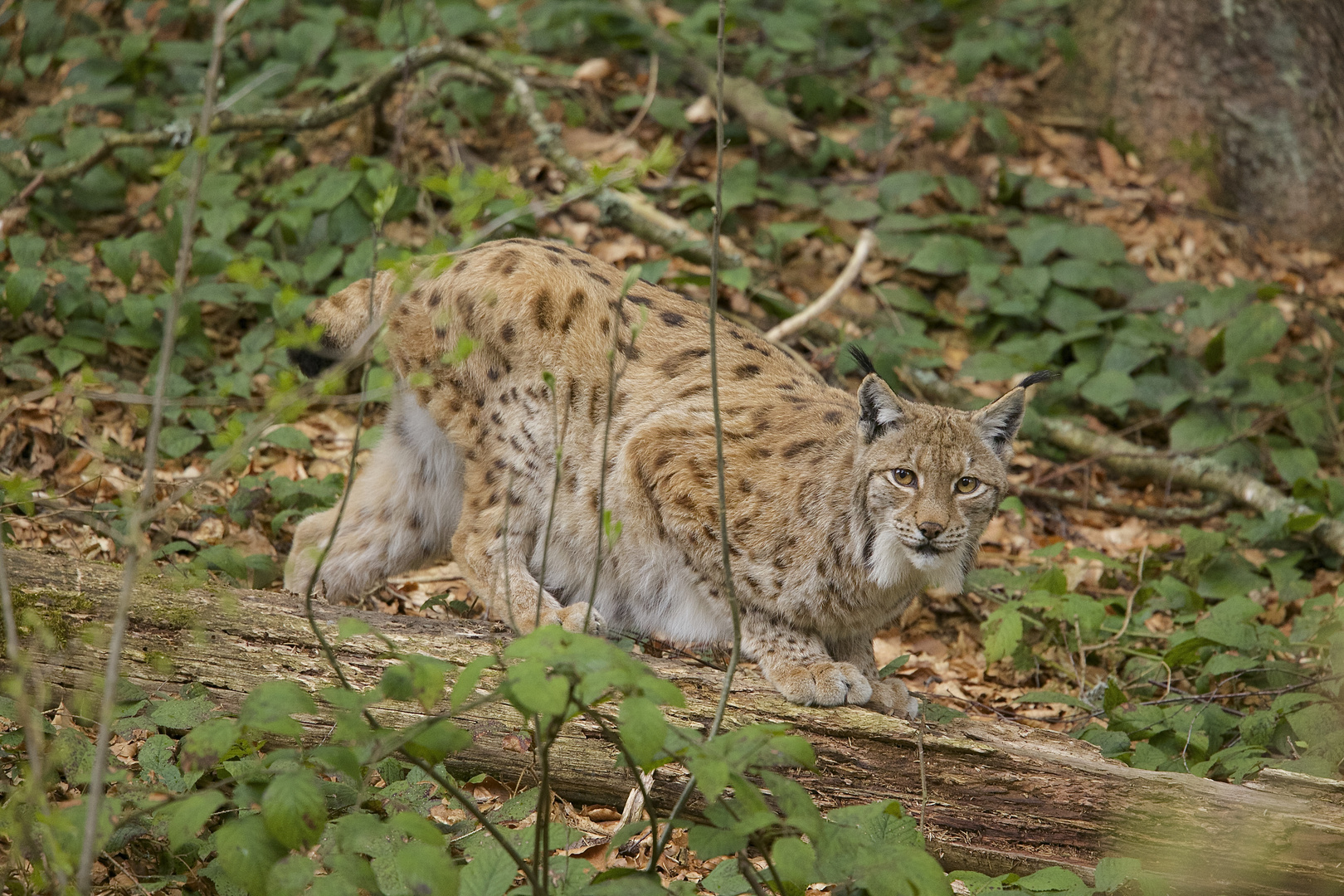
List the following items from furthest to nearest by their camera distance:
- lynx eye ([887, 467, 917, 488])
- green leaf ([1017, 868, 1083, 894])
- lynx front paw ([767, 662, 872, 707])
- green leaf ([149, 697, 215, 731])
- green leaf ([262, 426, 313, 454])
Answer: green leaf ([262, 426, 313, 454]) < lynx eye ([887, 467, 917, 488]) < lynx front paw ([767, 662, 872, 707]) < green leaf ([149, 697, 215, 731]) < green leaf ([1017, 868, 1083, 894])

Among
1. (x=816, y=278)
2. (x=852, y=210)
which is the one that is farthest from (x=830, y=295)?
(x=852, y=210)

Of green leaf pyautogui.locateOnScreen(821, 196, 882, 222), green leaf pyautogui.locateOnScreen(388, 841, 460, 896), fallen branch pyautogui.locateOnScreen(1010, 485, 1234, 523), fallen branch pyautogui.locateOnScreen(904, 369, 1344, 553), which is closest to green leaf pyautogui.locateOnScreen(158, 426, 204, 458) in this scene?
green leaf pyautogui.locateOnScreen(388, 841, 460, 896)

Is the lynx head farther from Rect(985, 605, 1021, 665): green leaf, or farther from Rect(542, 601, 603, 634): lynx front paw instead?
Rect(542, 601, 603, 634): lynx front paw

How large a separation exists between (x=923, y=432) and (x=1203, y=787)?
142 cm

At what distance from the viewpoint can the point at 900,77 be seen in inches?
344

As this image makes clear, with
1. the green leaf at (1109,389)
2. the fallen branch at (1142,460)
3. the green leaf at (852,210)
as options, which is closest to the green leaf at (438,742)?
the fallen branch at (1142,460)

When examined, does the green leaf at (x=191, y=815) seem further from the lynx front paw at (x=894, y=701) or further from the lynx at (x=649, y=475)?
the lynx front paw at (x=894, y=701)

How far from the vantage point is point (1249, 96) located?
25.2ft

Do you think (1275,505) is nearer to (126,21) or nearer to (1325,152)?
(1325,152)

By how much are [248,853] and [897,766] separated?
6.65ft

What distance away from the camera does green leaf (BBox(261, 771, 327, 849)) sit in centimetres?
208

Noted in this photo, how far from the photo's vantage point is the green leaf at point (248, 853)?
209cm

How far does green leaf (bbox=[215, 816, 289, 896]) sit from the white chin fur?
2.38 m

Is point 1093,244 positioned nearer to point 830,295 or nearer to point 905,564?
point 830,295
